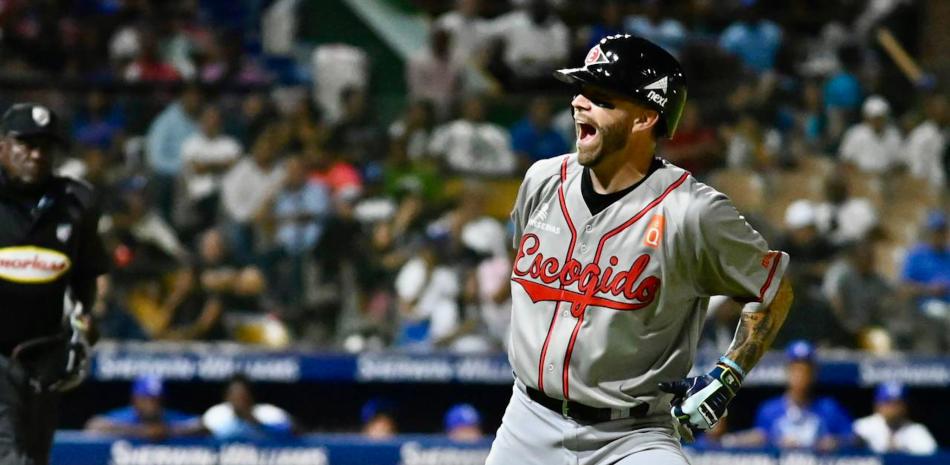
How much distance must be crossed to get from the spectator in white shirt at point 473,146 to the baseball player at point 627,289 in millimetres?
Result: 8029

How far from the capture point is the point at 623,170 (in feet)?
14.1

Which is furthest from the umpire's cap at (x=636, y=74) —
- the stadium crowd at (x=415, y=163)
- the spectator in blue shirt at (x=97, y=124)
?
the spectator in blue shirt at (x=97, y=124)

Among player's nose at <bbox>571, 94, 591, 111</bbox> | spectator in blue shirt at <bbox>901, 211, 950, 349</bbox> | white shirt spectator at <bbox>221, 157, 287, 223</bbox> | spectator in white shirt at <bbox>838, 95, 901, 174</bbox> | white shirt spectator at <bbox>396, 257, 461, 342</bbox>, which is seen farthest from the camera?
spectator in white shirt at <bbox>838, 95, 901, 174</bbox>

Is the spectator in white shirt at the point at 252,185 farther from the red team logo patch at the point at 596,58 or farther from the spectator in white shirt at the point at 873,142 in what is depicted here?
the red team logo patch at the point at 596,58

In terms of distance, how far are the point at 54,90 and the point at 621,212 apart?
832 centimetres

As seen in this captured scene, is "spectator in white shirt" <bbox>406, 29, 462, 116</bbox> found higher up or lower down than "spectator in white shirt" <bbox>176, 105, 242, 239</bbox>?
higher up

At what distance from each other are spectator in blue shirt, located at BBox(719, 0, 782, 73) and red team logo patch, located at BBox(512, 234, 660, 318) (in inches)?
440

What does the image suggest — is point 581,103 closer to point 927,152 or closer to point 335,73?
point 335,73

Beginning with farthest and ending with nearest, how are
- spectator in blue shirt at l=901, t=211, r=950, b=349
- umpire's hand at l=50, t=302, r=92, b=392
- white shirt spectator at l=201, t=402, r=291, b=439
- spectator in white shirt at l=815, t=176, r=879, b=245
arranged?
spectator in white shirt at l=815, t=176, r=879, b=245 < spectator in blue shirt at l=901, t=211, r=950, b=349 < white shirt spectator at l=201, t=402, r=291, b=439 < umpire's hand at l=50, t=302, r=92, b=392

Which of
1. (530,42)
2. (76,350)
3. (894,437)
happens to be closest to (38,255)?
(76,350)

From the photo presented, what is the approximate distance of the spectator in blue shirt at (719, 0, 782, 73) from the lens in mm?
15195

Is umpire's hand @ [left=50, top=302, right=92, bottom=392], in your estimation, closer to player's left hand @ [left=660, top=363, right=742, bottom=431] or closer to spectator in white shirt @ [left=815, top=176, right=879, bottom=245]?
player's left hand @ [left=660, top=363, right=742, bottom=431]

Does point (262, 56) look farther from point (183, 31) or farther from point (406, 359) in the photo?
point (406, 359)

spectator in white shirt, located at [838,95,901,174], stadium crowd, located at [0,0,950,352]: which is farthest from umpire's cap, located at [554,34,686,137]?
spectator in white shirt, located at [838,95,901,174]
